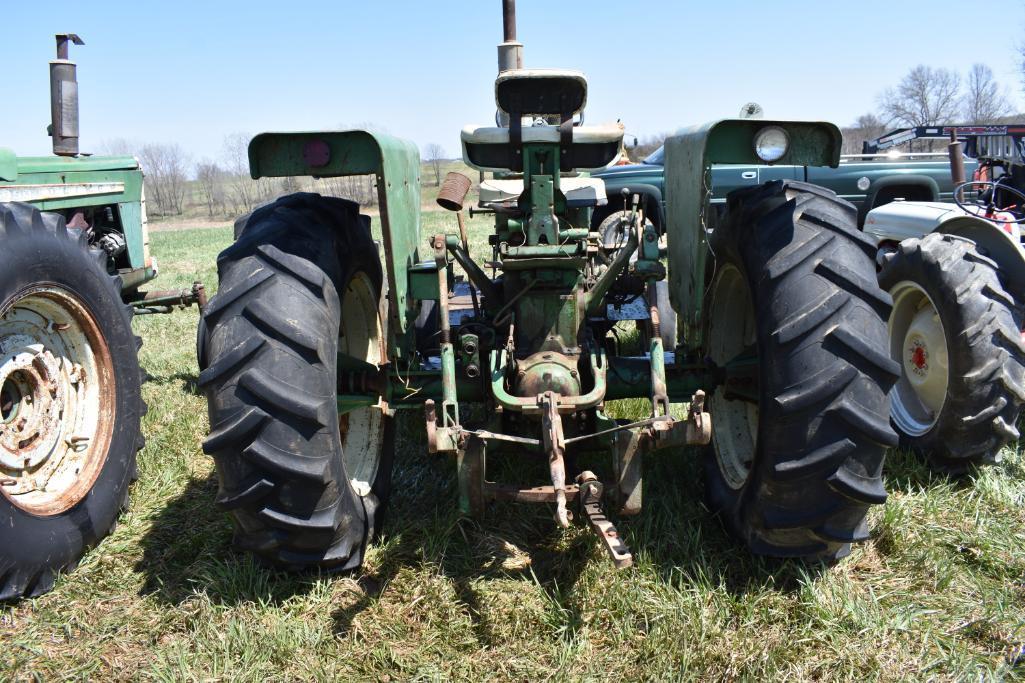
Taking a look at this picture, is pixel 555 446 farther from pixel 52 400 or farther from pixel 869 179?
pixel 869 179

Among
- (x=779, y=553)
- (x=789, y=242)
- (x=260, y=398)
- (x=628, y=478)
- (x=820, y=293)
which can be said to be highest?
(x=789, y=242)

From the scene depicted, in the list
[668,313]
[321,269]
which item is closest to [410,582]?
[321,269]

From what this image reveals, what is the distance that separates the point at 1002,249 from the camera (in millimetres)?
4117

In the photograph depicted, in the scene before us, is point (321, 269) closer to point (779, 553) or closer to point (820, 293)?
point (820, 293)

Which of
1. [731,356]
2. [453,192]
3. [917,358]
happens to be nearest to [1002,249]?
[917,358]

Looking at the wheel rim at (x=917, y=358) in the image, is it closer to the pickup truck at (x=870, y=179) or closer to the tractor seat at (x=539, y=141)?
the tractor seat at (x=539, y=141)

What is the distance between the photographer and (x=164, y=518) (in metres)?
3.68

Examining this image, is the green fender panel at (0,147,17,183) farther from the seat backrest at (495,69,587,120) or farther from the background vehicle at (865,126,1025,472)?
the background vehicle at (865,126,1025,472)

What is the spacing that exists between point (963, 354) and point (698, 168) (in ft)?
5.52

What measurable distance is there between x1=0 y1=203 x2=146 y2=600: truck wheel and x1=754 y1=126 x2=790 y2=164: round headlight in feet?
9.29

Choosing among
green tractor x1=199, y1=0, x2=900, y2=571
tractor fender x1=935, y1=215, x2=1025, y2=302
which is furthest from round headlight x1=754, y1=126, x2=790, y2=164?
tractor fender x1=935, y1=215, x2=1025, y2=302

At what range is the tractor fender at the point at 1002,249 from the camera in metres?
4.01

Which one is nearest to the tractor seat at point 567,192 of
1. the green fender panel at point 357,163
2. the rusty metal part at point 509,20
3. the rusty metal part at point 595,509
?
the rusty metal part at point 509,20

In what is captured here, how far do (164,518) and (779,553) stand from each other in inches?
107
